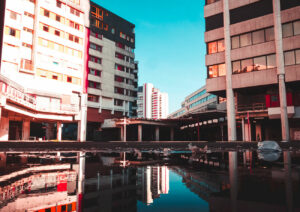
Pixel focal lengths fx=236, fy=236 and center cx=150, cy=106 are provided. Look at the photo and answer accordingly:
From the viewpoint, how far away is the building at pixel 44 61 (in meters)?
33.4

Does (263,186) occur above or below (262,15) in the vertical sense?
below

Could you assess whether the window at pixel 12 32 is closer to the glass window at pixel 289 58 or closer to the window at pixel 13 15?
the window at pixel 13 15

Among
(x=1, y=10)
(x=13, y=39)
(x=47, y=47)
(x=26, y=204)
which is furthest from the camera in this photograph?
(x=47, y=47)

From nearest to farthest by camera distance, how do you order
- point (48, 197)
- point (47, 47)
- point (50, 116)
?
point (48, 197) → point (50, 116) → point (47, 47)

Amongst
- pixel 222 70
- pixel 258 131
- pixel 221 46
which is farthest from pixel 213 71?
pixel 258 131

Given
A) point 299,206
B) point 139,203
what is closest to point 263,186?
point 299,206

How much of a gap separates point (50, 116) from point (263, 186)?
3845 centimetres

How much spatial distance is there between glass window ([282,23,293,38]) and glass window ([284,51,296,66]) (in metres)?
2.36

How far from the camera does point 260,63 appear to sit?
102 ft

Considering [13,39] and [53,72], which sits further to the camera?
[53,72]

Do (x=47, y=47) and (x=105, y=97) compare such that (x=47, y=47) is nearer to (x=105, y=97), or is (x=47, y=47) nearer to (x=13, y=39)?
(x=13, y=39)

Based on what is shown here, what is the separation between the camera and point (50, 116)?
37.2 meters

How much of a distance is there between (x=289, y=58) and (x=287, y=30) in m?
3.65

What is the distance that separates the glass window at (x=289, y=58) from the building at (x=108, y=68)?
34716mm
